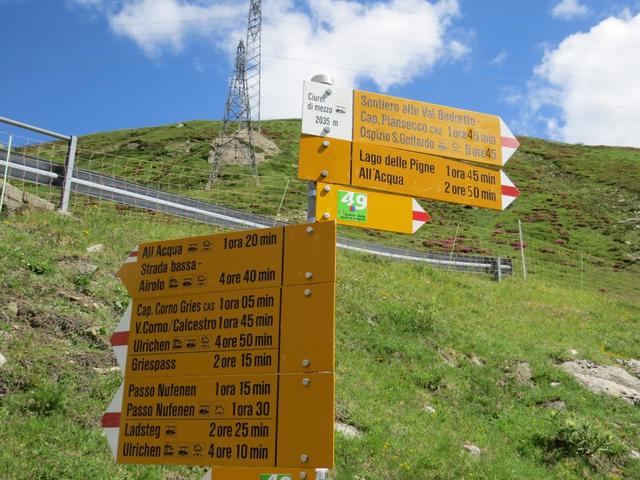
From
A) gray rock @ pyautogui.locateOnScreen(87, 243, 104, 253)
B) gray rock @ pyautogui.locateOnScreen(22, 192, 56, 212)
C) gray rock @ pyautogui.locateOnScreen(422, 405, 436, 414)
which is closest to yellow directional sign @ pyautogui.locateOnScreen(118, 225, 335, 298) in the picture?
gray rock @ pyautogui.locateOnScreen(422, 405, 436, 414)

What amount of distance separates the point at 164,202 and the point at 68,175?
3.67 m

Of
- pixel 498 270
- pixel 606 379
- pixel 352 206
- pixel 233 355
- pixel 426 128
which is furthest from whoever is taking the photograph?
pixel 498 270

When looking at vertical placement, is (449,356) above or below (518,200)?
below

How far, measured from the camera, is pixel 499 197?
6.35 meters

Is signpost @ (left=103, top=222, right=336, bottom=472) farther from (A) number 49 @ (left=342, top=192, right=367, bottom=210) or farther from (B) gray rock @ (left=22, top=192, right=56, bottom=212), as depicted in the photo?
(B) gray rock @ (left=22, top=192, right=56, bottom=212)

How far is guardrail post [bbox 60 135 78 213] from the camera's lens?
43.4 ft

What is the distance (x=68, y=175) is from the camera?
44.0ft

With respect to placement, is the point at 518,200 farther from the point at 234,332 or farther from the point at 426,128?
the point at 234,332

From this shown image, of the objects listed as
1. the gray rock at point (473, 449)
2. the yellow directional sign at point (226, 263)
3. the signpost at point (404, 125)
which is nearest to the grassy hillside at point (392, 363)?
the gray rock at point (473, 449)

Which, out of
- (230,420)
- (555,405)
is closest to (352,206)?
(230,420)

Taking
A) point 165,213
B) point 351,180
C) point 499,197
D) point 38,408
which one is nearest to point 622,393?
point 499,197

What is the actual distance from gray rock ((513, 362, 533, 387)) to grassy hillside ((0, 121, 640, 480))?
7 cm

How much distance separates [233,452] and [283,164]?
209ft

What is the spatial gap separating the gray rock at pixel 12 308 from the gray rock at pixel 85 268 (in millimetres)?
1827
